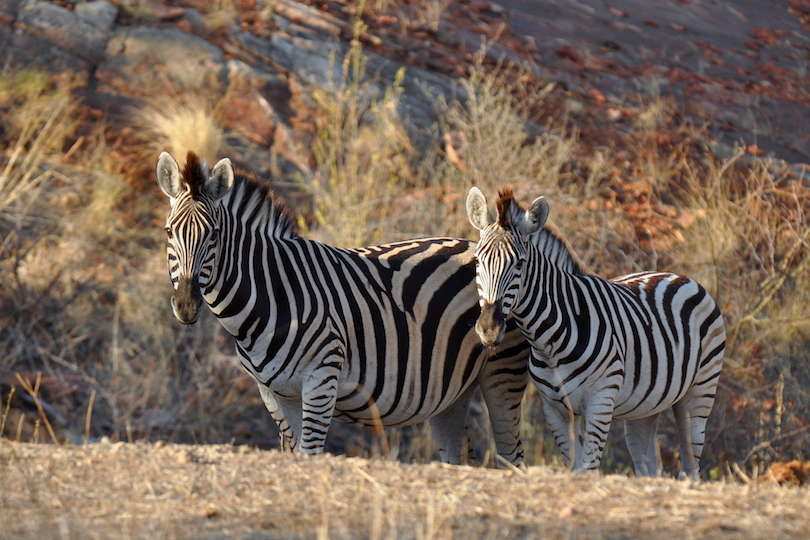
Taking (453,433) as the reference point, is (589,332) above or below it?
above

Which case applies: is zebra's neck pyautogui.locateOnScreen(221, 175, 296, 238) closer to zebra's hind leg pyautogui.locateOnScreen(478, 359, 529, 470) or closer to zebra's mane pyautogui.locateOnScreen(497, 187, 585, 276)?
zebra's mane pyautogui.locateOnScreen(497, 187, 585, 276)

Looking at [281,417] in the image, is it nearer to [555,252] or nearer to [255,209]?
[255,209]

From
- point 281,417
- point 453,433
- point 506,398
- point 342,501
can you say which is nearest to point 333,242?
point 453,433

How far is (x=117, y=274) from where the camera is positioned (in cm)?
1197

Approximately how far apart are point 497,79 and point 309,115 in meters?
3.50

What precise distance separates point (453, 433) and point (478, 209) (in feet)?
7.10

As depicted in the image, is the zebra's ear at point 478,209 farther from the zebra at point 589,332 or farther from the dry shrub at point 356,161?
the dry shrub at point 356,161

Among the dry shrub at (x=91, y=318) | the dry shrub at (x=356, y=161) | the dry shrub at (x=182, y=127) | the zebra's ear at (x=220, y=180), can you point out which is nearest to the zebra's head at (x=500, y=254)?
the zebra's ear at (x=220, y=180)

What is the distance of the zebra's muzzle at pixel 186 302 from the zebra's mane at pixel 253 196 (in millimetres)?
599

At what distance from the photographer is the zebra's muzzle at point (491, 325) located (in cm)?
558

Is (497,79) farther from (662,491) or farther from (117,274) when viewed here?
(662,491)

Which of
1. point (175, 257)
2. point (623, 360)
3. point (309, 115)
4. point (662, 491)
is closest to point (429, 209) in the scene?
point (309, 115)

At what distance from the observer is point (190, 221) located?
211 inches

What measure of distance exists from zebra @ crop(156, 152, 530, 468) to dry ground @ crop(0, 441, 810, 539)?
1001 mm
